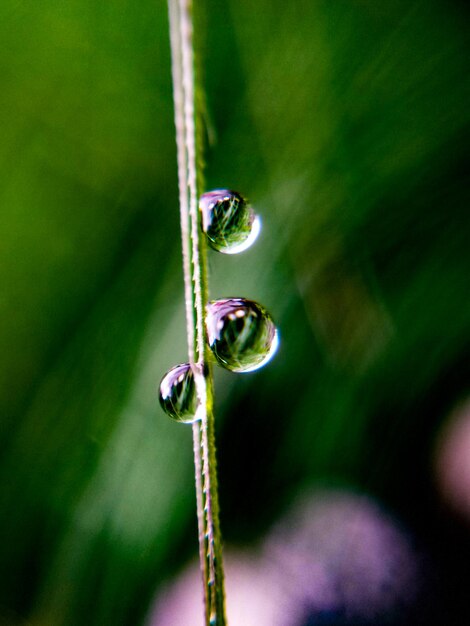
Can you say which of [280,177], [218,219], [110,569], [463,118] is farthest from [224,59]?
[110,569]

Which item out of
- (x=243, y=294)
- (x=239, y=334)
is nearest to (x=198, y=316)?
(x=239, y=334)

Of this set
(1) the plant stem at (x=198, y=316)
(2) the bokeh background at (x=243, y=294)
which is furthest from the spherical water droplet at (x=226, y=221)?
(2) the bokeh background at (x=243, y=294)

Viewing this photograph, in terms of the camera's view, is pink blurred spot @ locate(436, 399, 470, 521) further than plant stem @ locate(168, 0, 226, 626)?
Yes

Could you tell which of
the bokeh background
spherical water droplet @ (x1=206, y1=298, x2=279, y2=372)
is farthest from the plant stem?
the bokeh background

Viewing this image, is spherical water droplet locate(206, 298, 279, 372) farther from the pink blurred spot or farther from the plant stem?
the pink blurred spot

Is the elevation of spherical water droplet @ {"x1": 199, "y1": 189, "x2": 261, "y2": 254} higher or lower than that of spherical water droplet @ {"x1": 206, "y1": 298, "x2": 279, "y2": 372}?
higher

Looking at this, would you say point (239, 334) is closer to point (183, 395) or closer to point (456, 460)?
point (183, 395)

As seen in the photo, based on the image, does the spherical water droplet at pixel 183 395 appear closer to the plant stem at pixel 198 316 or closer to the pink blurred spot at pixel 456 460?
the plant stem at pixel 198 316
